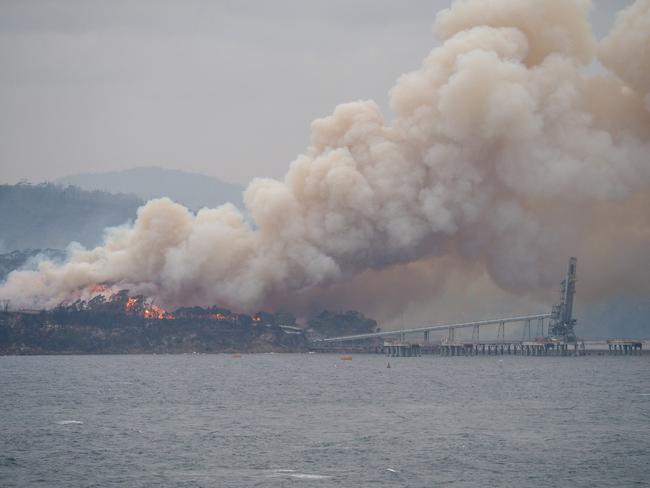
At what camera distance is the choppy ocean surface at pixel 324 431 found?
71.8 meters

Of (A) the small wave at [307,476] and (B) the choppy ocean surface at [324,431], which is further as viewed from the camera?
(B) the choppy ocean surface at [324,431]

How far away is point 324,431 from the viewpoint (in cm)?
9138

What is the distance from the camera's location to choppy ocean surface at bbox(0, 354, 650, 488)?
71.8 metres

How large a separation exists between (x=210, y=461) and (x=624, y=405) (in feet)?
169

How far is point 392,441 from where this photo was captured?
85312 millimetres

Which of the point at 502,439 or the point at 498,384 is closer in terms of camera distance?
the point at 502,439

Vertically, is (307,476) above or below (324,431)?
below

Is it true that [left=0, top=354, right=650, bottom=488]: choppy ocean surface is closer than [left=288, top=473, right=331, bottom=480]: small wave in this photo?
No

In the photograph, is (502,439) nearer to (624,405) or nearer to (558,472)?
(558,472)

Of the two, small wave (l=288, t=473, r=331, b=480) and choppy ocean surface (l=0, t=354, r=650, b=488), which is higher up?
choppy ocean surface (l=0, t=354, r=650, b=488)

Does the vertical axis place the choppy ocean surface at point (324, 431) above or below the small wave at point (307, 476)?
above

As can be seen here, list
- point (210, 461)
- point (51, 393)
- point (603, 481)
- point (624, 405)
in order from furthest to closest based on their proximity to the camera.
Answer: point (51, 393) < point (624, 405) < point (210, 461) < point (603, 481)

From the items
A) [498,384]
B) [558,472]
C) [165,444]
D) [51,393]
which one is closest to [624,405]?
[498,384]

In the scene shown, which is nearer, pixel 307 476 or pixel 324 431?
pixel 307 476
